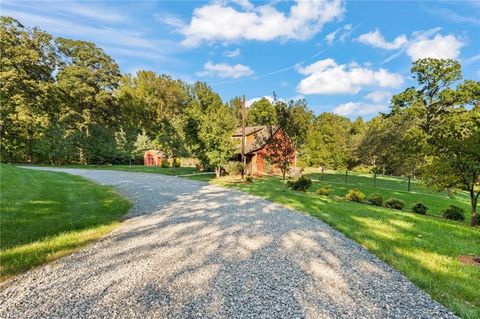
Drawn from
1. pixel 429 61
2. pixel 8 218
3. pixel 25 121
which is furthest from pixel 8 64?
pixel 429 61

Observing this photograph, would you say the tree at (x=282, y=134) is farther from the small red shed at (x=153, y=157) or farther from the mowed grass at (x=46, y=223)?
the small red shed at (x=153, y=157)

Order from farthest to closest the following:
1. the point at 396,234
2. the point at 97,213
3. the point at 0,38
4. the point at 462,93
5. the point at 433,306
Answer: the point at 0,38, the point at 462,93, the point at 97,213, the point at 396,234, the point at 433,306

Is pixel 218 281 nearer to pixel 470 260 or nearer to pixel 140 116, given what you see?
pixel 470 260

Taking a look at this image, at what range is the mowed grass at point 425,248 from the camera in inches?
140

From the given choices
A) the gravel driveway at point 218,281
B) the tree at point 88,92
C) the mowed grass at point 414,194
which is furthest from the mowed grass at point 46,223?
the tree at point 88,92

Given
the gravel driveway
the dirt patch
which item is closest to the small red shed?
the gravel driveway

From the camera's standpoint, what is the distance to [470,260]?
476 cm

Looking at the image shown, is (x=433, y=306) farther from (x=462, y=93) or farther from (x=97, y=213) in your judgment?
(x=462, y=93)

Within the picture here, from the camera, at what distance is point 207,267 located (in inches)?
172

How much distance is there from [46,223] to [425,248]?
29.5 feet

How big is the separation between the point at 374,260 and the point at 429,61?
102 feet

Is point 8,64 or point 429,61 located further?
point 8,64

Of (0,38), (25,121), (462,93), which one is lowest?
(25,121)

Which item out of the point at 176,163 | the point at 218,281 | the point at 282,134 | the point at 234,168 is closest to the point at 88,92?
the point at 176,163
